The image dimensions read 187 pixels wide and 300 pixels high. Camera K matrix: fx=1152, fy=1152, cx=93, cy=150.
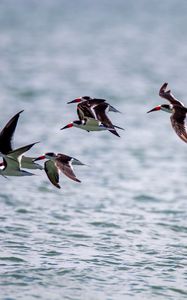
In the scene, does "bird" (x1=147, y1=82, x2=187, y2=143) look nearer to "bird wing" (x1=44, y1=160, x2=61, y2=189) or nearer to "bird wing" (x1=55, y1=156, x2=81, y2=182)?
"bird wing" (x1=55, y1=156, x2=81, y2=182)

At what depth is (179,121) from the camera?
17.3 m

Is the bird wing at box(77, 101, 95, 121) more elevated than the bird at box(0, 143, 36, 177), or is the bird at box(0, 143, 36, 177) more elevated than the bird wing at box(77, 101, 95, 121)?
the bird wing at box(77, 101, 95, 121)

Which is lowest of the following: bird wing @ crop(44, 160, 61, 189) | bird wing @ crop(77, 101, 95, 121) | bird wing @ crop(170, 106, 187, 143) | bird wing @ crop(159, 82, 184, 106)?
bird wing @ crop(44, 160, 61, 189)

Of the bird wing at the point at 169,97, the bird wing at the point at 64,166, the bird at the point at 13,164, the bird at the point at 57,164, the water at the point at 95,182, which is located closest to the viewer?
the bird wing at the point at 64,166

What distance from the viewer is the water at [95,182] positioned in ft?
69.5

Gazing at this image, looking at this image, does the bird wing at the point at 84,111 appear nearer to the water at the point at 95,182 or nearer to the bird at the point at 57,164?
the bird at the point at 57,164

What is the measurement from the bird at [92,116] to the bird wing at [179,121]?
945mm

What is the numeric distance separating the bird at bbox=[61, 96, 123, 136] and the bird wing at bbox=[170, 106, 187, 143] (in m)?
0.94

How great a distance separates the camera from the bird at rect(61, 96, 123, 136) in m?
17.9

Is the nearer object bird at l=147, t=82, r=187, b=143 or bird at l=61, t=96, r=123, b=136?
bird at l=147, t=82, r=187, b=143

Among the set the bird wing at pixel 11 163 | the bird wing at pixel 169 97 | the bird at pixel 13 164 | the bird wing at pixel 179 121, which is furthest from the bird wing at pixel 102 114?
the bird wing at pixel 11 163

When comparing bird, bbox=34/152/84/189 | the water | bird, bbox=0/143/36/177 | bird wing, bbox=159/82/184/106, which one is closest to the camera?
bird, bbox=34/152/84/189

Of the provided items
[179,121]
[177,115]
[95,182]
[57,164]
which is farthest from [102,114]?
[95,182]

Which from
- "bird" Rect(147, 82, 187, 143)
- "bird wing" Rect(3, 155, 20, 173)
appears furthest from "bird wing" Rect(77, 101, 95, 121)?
"bird wing" Rect(3, 155, 20, 173)
